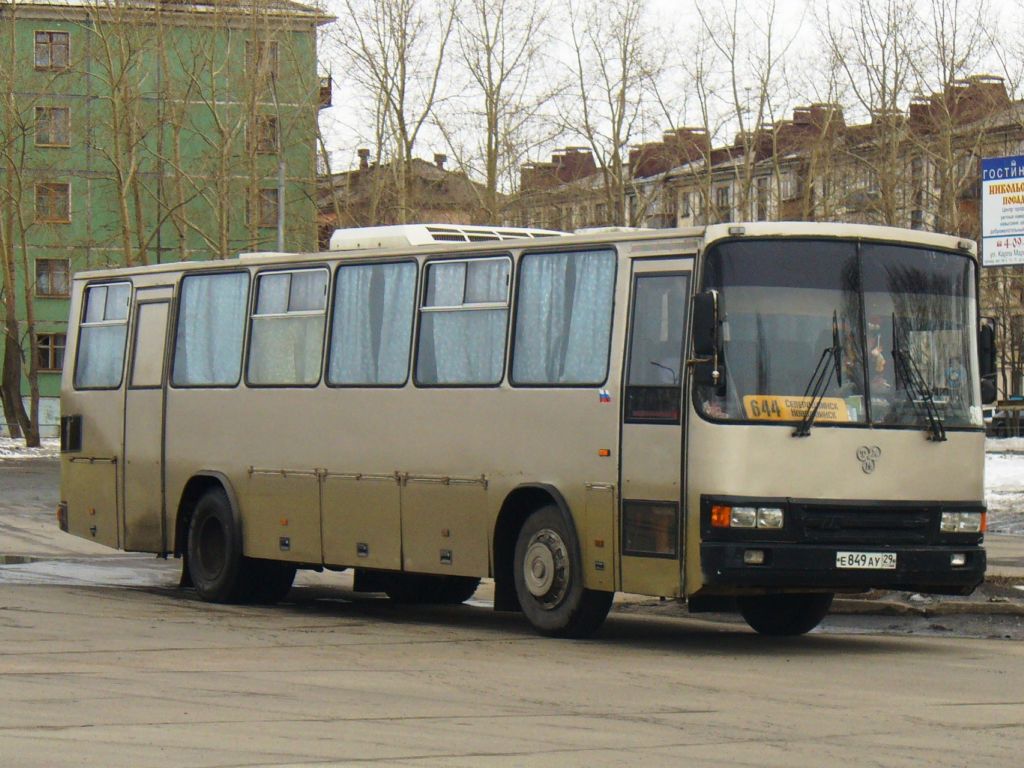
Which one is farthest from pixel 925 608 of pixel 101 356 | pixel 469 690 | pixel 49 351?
pixel 49 351

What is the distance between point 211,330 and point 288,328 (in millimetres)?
1194

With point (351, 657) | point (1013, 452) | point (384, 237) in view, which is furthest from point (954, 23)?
point (351, 657)

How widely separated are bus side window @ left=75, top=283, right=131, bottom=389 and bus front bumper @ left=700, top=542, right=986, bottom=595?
7922 millimetres

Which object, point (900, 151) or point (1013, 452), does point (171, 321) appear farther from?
point (900, 151)

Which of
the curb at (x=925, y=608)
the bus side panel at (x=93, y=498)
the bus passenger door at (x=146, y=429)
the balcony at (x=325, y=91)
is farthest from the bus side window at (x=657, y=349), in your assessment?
the balcony at (x=325, y=91)

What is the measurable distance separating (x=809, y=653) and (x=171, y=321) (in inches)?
287

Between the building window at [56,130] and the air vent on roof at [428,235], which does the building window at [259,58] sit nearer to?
the building window at [56,130]

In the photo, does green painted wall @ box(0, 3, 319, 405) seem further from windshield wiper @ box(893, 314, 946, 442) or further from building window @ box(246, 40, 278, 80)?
windshield wiper @ box(893, 314, 946, 442)

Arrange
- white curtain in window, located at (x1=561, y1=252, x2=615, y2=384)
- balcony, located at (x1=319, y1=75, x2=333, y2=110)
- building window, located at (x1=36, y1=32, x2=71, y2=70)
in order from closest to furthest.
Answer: white curtain in window, located at (x1=561, y1=252, x2=615, y2=384)
balcony, located at (x1=319, y1=75, x2=333, y2=110)
building window, located at (x1=36, y1=32, x2=71, y2=70)

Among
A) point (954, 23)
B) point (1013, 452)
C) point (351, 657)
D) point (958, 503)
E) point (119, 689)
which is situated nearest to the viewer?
point (119, 689)

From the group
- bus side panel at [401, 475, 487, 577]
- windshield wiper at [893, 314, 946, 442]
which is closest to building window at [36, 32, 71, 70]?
bus side panel at [401, 475, 487, 577]

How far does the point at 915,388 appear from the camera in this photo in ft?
44.4

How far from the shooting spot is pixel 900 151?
68500 millimetres

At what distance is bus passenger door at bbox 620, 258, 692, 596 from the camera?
43.1ft
